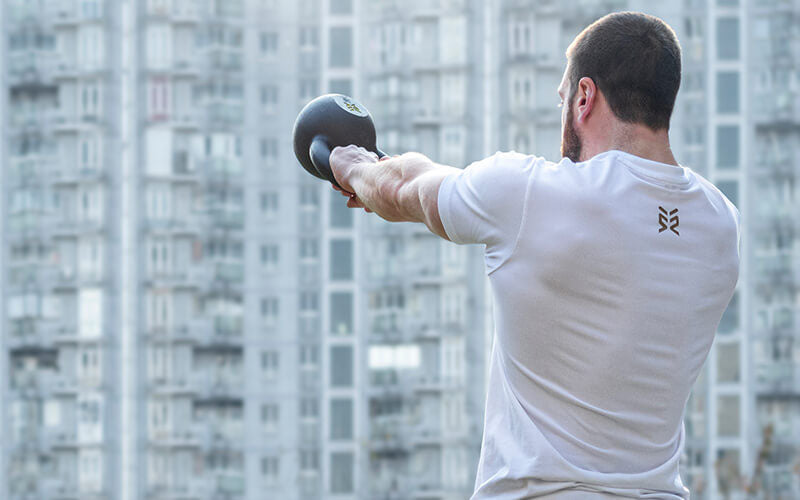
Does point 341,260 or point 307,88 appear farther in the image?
point 307,88

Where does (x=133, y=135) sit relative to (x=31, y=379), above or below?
above

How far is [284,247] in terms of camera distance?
27.1 metres

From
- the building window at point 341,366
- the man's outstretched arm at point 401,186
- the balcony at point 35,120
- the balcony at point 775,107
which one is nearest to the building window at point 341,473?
the building window at point 341,366

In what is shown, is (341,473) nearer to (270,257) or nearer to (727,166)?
(270,257)

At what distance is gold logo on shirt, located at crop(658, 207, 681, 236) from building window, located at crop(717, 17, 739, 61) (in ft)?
83.7

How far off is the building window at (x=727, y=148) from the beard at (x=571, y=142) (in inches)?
995

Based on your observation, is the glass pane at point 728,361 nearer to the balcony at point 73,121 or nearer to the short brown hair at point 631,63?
the balcony at point 73,121

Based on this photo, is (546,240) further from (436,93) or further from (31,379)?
(31,379)

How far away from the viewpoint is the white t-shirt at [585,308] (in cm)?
174

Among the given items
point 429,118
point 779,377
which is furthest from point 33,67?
point 779,377

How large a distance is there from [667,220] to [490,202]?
267mm

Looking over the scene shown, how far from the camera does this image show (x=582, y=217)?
5.72 feet

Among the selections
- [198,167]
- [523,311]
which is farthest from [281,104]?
[523,311]

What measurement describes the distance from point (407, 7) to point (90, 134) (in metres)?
7.54
